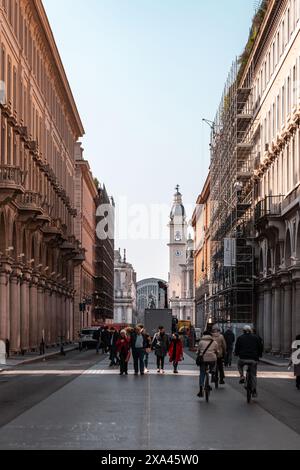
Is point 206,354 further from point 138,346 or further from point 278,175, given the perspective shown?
point 278,175

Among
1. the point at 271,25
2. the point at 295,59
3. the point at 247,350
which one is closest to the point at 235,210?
the point at 271,25

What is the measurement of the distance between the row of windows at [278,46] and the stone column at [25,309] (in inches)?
734

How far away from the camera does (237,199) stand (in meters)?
75.8

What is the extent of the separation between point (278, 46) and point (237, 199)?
15801 mm

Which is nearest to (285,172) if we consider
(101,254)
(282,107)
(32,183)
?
(282,107)

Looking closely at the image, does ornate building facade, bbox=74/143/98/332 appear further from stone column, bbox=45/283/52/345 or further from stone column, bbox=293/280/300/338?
stone column, bbox=293/280/300/338

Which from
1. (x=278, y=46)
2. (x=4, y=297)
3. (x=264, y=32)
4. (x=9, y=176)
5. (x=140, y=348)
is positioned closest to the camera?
(x=140, y=348)

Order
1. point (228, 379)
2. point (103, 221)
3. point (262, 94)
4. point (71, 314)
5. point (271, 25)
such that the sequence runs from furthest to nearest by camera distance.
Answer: point (103, 221) → point (71, 314) → point (262, 94) → point (271, 25) → point (228, 379)

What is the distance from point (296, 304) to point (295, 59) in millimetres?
12211

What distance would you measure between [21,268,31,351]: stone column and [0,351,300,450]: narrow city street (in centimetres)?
2593

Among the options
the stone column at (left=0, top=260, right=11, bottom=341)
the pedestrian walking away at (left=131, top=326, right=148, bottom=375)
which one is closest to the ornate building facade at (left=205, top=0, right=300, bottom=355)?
the stone column at (left=0, top=260, right=11, bottom=341)

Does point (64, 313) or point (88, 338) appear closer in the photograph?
point (88, 338)

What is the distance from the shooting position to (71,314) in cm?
9762

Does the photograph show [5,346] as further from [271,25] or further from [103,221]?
[103,221]
